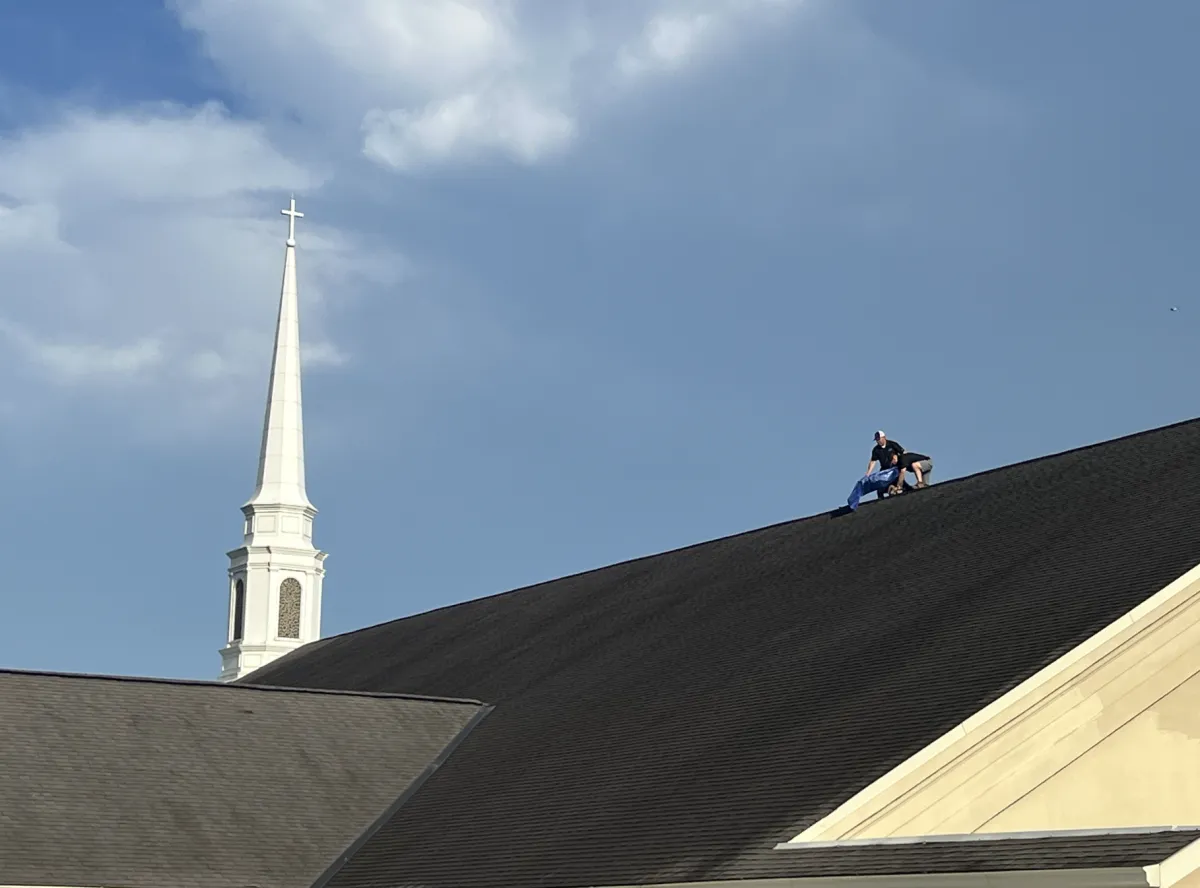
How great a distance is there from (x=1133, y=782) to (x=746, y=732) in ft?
15.3

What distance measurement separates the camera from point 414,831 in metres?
25.0

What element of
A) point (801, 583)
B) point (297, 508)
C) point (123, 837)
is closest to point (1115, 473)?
point (801, 583)

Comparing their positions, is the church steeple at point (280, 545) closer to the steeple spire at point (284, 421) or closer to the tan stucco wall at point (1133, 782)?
the steeple spire at point (284, 421)

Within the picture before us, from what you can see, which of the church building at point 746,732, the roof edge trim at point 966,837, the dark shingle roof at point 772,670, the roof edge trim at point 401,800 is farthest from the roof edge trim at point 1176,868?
the roof edge trim at point 401,800

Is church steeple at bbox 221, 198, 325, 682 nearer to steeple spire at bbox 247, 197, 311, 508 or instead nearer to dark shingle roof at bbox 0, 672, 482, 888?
steeple spire at bbox 247, 197, 311, 508

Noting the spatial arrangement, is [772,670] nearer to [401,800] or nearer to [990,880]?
[401,800]

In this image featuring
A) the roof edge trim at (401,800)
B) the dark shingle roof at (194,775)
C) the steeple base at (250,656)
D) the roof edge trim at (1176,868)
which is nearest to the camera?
the roof edge trim at (1176,868)

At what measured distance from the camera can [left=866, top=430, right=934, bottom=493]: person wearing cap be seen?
30.5 m

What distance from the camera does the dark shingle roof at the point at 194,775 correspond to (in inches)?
966

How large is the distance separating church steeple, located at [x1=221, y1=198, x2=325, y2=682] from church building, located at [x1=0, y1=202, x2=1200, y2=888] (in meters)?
16.7

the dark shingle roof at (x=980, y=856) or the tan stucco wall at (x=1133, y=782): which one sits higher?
the tan stucco wall at (x=1133, y=782)

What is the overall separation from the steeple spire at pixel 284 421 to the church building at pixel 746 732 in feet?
55.6

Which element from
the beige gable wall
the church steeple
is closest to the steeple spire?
the church steeple

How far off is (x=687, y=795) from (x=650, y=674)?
18.8 ft
